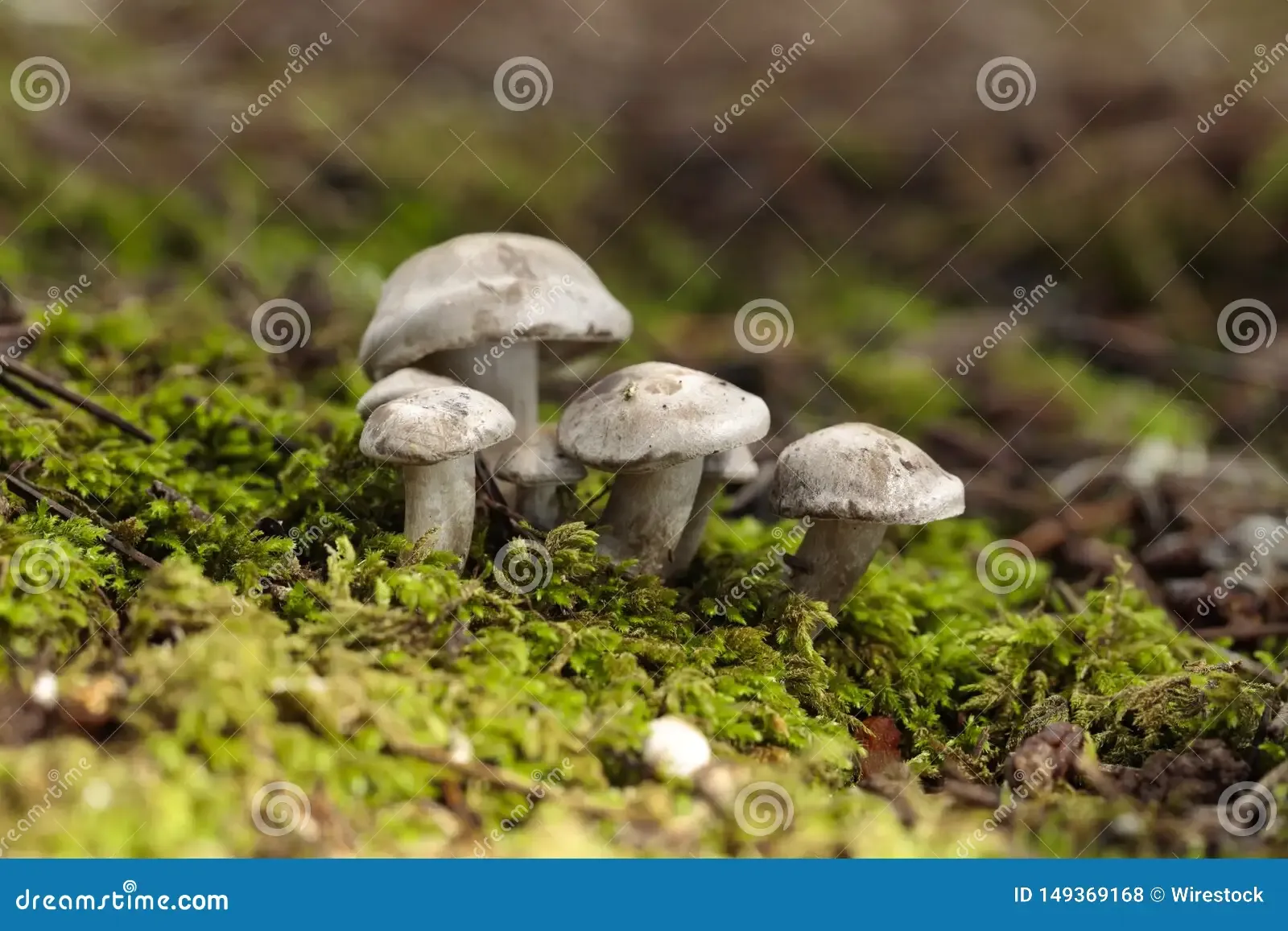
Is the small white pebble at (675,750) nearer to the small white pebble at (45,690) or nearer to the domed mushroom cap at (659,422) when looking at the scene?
the domed mushroom cap at (659,422)

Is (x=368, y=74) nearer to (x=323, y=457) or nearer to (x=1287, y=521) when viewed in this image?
(x=323, y=457)

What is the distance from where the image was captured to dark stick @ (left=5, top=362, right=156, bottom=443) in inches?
135

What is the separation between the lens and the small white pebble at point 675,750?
2332 millimetres

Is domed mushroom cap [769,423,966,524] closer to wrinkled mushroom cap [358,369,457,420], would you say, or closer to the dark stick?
wrinkled mushroom cap [358,369,457,420]

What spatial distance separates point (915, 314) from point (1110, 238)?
210 cm

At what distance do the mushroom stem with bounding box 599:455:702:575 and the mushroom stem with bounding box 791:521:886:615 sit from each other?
1.38 feet

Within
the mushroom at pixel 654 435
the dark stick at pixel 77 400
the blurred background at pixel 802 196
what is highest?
the blurred background at pixel 802 196

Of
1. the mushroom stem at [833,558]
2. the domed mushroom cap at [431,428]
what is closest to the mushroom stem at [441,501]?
the domed mushroom cap at [431,428]

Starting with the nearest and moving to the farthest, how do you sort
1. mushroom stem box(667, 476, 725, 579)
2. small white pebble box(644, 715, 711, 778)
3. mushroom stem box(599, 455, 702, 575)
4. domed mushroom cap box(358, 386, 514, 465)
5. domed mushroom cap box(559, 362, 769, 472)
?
small white pebble box(644, 715, 711, 778) < domed mushroom cap box(358, 386, 514, 465) < domed mushroom cap box(559, 362, 769, 472) < mushroom stem box(599, 455, 702, 575) < mushroom stem box(667, 476, 725, 579)

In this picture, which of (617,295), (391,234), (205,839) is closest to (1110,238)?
(617,295)

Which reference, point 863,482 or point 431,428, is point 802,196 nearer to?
point 863,482

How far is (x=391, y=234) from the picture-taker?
8.25m

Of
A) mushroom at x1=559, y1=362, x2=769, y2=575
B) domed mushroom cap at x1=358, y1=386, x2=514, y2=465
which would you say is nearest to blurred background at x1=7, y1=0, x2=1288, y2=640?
mushroom at x1=559, y1=362, x2=769, y2=575

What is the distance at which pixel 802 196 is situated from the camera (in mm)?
10211
